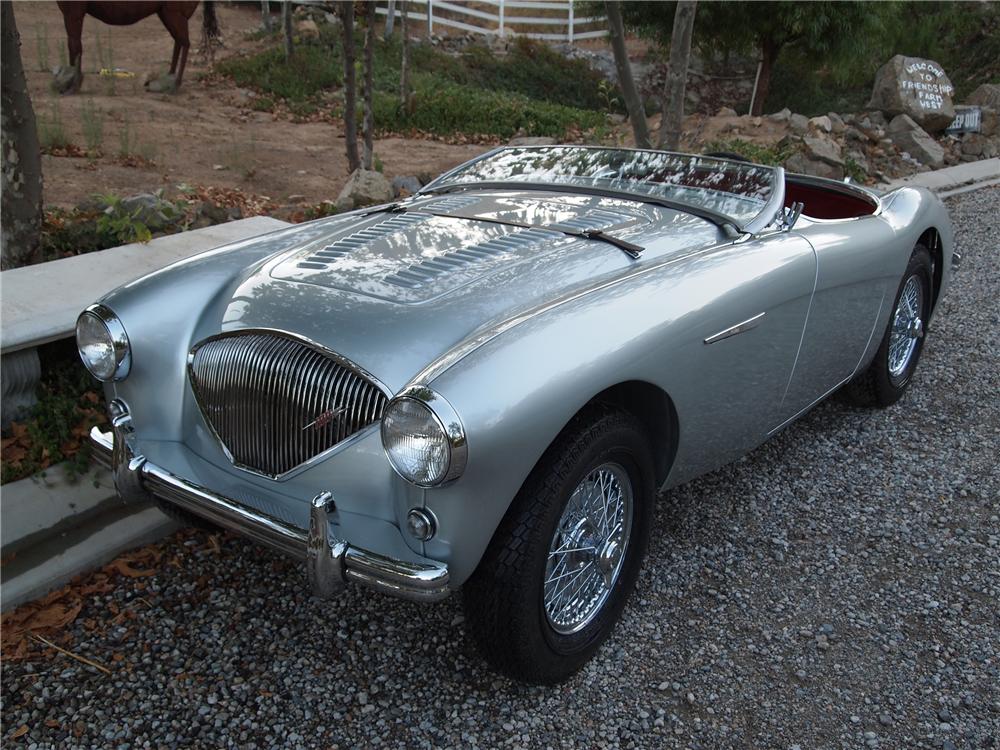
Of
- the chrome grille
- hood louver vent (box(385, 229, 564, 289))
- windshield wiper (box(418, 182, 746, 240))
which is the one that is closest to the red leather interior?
windshield wiper (box(418, 182, 746, 240))

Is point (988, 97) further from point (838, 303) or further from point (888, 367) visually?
point (838, 303)

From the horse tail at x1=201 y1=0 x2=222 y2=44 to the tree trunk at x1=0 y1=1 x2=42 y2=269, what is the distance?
27.3ft

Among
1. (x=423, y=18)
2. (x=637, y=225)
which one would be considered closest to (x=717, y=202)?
(x=637, y=225)

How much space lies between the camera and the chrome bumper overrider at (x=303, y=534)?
2021 mm

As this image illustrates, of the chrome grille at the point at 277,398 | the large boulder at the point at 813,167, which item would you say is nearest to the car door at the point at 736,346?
the chrome grille at the point at 277,398

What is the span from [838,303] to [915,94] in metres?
8.78

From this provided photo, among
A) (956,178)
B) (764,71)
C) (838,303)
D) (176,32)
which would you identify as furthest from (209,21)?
(838,303)

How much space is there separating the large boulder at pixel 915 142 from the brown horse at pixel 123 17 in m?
8.65

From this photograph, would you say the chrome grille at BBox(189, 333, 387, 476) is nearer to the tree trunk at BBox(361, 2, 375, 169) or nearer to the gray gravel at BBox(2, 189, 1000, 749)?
the gray gravel at BBox(2, 189, 1000, 749)

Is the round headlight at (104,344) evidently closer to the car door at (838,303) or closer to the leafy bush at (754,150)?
the car door at (838,303)

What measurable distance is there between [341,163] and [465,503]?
22.7 ft

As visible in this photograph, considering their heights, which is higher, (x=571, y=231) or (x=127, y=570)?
(x=571, y=231)

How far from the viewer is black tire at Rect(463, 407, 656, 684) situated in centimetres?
215

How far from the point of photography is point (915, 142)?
987 centimetres
